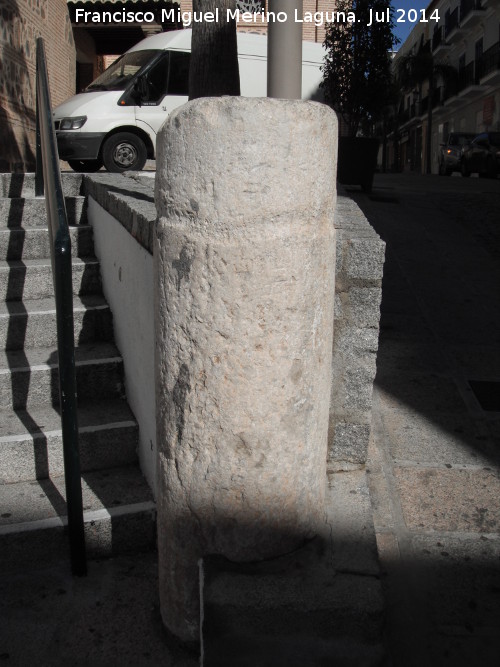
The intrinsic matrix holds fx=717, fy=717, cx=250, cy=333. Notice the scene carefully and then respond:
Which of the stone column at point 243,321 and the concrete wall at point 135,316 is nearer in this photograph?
the stone column at point 243,321

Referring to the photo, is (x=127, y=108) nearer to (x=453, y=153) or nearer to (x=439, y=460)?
(x=439, y=460)

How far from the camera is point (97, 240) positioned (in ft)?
15.0

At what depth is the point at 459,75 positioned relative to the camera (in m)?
38.6

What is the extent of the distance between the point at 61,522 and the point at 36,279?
6.08 ft

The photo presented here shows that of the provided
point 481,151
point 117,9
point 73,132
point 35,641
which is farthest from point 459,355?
point 481,151

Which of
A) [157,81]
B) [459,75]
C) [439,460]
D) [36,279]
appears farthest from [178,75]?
[459,75]

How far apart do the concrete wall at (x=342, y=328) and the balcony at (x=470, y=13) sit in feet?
118

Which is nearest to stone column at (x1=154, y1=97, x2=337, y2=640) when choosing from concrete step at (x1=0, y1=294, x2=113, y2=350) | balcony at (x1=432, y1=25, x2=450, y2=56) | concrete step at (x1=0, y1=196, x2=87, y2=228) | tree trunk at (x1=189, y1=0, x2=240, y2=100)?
concrete step at (x1=0, y1=294, x2=113, y2=350)

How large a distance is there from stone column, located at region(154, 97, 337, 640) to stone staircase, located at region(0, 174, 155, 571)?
89 cm

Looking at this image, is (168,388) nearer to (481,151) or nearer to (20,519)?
(20,519)

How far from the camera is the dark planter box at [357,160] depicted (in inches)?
399

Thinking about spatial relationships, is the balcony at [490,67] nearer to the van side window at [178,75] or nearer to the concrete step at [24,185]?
the van side window at [178,75]

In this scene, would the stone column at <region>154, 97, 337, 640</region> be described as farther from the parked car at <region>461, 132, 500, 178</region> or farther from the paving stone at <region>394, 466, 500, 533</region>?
the parked car at <region>461, 132, 500, 178</region>

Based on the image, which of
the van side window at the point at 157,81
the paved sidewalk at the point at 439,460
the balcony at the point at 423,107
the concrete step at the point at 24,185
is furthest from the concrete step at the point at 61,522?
the balcony at the point at 423,107
